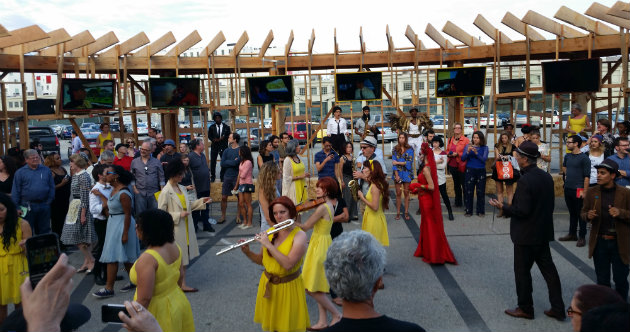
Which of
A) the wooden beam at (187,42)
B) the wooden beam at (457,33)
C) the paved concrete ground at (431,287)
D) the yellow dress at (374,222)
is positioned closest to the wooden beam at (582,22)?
the wooden beam at (457,33)

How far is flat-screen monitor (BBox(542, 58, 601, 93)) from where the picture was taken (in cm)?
1219

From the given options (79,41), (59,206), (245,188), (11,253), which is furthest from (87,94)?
(11,253)

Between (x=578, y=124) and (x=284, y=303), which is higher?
(x=578, y=124)

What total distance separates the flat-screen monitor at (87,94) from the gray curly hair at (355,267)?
11.6 m

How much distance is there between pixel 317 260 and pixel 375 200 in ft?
5.04

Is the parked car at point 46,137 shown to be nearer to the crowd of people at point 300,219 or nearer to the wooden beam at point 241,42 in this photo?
the wooden beam at point 241,42

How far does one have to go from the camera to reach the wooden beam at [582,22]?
12.0 meters

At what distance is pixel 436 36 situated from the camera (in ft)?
45.2

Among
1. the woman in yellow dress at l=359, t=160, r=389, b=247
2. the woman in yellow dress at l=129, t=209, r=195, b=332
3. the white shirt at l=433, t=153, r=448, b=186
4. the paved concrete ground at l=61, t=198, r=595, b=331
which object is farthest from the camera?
the white shirt at l=433, t=153, r=448, b=186

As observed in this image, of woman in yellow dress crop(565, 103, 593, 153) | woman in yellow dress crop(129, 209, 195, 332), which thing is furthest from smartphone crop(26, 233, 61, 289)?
woman in yellow dress crop(565, 103, 593, 153)

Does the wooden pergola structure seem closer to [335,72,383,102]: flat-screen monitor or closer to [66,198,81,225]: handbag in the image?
[335,72,383,102]: flat-screen monitor

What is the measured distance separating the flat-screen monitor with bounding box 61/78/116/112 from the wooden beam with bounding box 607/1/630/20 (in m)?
11.0

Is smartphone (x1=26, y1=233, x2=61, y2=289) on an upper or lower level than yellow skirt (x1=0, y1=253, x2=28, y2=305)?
upper

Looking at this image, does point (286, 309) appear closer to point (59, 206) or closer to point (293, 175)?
point (293, 175)
